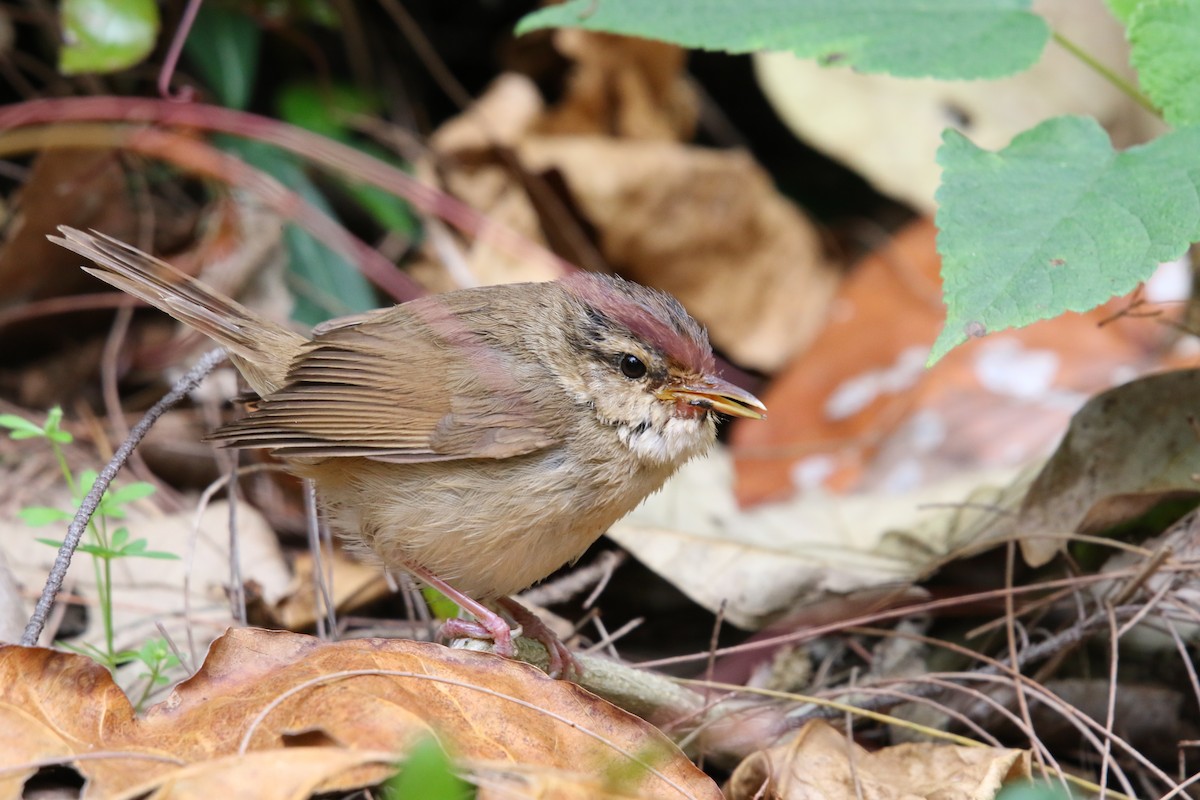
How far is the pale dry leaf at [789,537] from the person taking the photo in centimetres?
382

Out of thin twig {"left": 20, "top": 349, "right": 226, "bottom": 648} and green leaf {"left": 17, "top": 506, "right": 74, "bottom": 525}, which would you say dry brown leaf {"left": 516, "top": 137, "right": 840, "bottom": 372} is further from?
green leaf {"left": 17, "top": 506, "right": 74, "bottom": 525}

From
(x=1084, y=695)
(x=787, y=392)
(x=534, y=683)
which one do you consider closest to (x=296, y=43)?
(x=787, y=392)

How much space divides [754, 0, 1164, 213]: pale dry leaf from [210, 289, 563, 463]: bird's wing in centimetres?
294

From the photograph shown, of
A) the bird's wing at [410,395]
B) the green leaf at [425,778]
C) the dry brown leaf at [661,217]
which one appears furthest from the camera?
the dry brown leaf at [661,217]

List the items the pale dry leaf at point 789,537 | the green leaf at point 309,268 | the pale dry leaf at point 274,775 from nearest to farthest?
1. the pale dry leaf at point 274,775
2. the pale dry leaf at point 789,537
3. the green leaf at point 309,268

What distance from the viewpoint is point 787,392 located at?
5.91m

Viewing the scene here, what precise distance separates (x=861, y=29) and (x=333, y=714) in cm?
240

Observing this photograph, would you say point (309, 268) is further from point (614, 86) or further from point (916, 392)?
point (916, 392)

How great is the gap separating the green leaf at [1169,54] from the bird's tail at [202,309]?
2.48 m

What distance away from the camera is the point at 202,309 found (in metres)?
3.66

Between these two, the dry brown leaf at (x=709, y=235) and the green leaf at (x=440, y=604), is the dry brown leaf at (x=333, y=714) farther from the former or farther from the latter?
the dry brown leaf at (x=709, y=235)

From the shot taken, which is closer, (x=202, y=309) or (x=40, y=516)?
(x=40, y=516)

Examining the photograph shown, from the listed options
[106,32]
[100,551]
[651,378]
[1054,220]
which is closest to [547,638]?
[651,378]

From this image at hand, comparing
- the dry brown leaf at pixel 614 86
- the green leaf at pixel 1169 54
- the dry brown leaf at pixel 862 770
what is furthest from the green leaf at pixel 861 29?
the dry brown leaf at pixel 614 86
